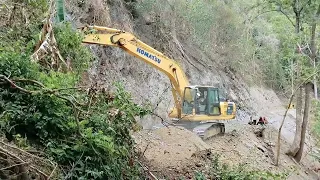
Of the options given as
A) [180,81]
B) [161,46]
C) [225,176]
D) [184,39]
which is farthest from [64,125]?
[184,39]

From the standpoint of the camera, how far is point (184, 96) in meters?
14.1

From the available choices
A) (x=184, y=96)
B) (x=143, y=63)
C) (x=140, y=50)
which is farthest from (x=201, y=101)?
(x=143, y=63)

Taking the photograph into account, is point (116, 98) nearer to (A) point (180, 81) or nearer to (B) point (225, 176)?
(B) point (225, 176)

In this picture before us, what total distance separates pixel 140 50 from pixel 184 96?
2.25m

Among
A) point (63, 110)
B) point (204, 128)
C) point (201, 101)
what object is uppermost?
point (63, 110)

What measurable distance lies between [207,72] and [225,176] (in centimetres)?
1649

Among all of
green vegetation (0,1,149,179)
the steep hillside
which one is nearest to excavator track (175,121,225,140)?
the steep hillside

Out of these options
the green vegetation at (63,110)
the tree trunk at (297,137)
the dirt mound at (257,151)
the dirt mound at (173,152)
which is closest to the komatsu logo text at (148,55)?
the dirt mound at (173,152)

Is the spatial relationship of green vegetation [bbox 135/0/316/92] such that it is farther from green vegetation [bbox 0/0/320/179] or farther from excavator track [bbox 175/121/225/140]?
green vegetation [bbox 0/0/320/179]

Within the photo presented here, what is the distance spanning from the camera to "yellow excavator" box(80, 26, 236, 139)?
12.6 meters

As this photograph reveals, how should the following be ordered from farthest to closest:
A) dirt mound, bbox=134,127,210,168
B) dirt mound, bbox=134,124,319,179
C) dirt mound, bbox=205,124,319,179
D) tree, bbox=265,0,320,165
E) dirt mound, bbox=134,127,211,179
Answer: tree, bbox=265,0,320,165 < dirt mound, bbox=205,124,319,179 < dirt mound, bbox=134,127,210,168 < dirt mound, bbox=134,124,319,179 < dirt mound, bbox=134,127,211,179

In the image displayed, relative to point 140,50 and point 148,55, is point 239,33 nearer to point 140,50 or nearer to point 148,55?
point 148,55

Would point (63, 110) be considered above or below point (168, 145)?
above

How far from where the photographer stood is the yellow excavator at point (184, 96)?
12578 mm
